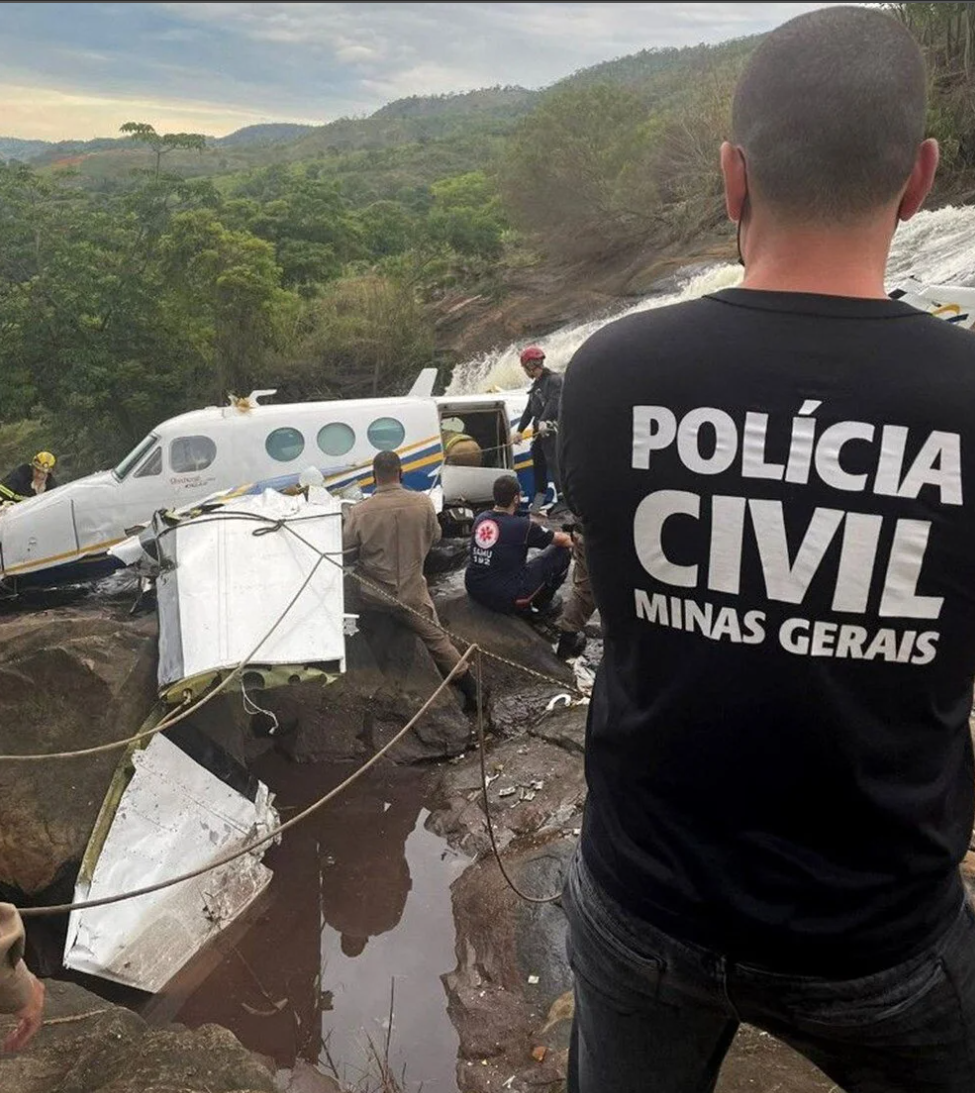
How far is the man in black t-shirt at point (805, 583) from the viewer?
4.25 feet

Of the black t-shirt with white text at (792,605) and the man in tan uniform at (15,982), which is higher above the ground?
the black t-shirt with white text at (792,605)

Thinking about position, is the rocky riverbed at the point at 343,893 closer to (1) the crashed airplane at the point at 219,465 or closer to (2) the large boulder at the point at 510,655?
(2) the large boulder at the point at 510,655

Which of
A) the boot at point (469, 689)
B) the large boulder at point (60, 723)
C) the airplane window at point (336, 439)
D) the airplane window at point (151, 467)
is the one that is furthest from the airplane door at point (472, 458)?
the large boulder at point (60, 723)

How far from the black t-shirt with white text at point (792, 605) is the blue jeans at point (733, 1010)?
44mm

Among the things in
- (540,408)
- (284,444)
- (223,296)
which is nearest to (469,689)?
(540,408)

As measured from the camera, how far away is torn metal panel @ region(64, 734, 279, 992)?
5.23m

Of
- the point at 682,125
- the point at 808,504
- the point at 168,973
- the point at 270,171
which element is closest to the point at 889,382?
the point at 808,504

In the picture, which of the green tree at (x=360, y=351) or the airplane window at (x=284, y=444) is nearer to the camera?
the airplane window at (x=284, y=444)

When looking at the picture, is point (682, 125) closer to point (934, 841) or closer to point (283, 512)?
point (283, 512)

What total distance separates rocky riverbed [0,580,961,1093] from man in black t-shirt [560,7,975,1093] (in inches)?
106

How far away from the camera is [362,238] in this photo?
125 feet

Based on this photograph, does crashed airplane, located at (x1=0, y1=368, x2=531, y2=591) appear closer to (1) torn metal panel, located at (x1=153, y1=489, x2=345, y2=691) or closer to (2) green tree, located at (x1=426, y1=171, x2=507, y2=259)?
(1) torn metal panel, located at (x1=153, y1=489, x2=345, y2=691)

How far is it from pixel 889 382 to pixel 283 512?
693 centimetres

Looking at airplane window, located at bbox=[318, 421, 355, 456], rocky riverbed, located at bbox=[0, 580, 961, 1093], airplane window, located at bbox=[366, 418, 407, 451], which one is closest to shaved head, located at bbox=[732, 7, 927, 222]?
rocky riverbed, located at bbox=[0, 580, 961, 1093]
